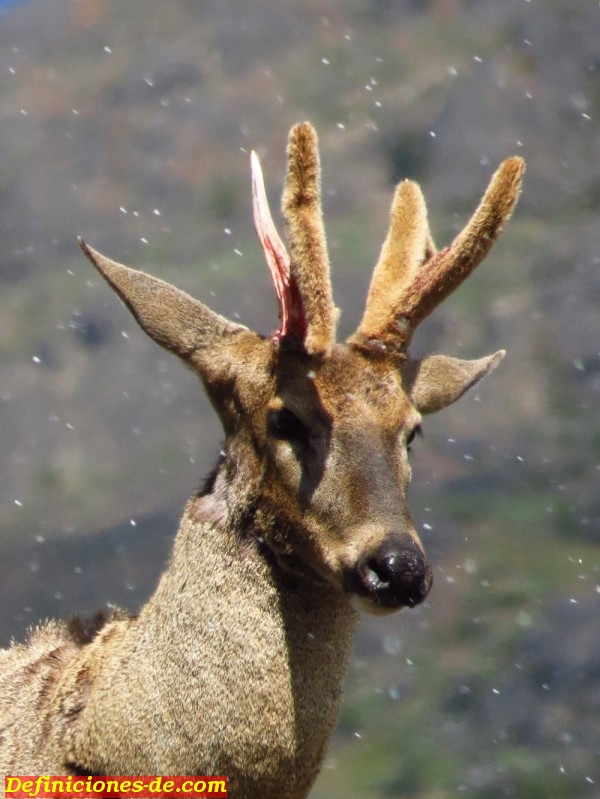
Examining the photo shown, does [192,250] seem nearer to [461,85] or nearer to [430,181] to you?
[430,181]

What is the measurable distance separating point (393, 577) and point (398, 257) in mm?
1472

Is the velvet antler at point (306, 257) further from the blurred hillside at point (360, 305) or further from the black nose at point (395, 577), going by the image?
the blurred hillside at point (360, 305)

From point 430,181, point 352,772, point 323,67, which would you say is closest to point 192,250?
point 430,181

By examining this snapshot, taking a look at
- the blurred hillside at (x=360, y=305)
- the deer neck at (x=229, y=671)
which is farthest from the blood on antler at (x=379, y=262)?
the blurred hillside at (x=360, y=305)

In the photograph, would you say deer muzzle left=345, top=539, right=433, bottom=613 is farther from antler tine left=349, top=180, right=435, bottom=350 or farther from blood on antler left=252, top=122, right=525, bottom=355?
antler tine left=349, top=180, right=435, bottom=350

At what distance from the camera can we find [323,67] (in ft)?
83.0

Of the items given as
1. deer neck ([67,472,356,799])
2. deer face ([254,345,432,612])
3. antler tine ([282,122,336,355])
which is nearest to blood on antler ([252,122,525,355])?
antler tine ([282,122,336,355])

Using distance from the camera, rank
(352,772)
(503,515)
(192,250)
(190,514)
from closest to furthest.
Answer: (190,514), (352,772), (503,515), (192,250)

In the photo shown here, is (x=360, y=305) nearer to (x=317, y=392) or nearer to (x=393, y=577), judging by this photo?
(x=317, y=392)

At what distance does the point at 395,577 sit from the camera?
4.37 metres

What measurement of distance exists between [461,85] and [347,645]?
21.1 meters

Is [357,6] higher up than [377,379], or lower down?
lower down

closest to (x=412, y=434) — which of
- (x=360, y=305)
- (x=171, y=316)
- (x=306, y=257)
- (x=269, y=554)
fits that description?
(x=269, y=554)

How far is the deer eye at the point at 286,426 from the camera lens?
15.8 ft
